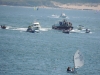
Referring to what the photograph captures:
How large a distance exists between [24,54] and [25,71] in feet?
67.0

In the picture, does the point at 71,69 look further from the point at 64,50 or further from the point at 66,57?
the point at 64,50

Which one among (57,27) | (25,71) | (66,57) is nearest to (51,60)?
(66,57)

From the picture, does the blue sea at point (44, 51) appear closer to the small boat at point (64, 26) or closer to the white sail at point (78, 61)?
the white sail at point (78, 61)

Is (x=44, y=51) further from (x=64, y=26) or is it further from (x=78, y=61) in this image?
(x=64, y=26)

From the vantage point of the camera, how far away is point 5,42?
141250 millimetres

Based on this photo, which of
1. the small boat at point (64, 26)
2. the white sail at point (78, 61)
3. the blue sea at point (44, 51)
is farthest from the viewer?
the small boat at point (64, 26)

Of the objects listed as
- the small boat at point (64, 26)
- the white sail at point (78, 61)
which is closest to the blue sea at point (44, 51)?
the white sail at point (78, 61)

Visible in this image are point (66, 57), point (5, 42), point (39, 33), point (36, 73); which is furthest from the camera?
point (39, 33)

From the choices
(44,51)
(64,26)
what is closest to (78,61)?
(44,51)

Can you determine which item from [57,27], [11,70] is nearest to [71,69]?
[11,70]

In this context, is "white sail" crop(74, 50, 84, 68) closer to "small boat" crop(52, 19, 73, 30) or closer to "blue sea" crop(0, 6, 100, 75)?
"blue sea" crop(0, 6, 100, 75)

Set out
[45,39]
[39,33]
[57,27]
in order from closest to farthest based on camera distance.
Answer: [45,39], [39,33], [57,27]

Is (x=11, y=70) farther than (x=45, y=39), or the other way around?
(x=45, y=39)

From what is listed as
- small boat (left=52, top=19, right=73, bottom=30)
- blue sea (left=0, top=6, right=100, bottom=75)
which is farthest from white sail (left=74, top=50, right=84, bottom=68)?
small boat (left=52, top=19, right=73, bottom=30)
